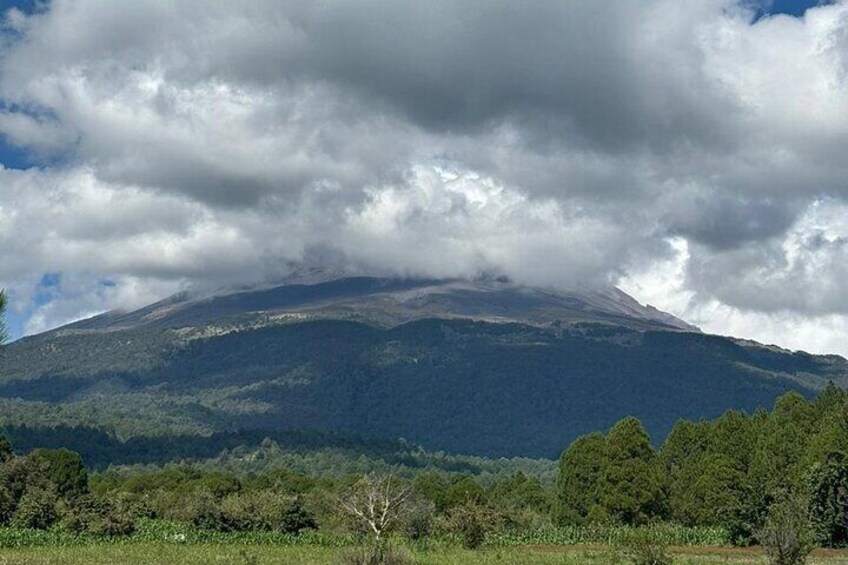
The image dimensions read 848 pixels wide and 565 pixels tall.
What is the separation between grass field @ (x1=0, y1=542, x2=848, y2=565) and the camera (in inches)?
2351

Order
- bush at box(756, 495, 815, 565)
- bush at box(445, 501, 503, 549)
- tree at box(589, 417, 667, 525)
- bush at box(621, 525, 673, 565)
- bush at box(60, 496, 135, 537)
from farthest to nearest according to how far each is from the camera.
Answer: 1. tree at box(589, 417, 667, 525)
2. bush at box(60, 496, 135, 537)
3. bush at box(445, 501, 503, 549)
4. bush at box(621, 525, 673, 565)
5. bush at box(756, 495, 815, 565)

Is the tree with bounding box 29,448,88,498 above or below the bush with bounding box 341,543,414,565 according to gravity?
below

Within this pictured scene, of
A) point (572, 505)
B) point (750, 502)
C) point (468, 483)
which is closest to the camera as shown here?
point (750, 502)

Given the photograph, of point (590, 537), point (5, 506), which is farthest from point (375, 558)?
point (5, 506)

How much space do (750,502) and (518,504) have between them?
2963 inches

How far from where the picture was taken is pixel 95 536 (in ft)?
268

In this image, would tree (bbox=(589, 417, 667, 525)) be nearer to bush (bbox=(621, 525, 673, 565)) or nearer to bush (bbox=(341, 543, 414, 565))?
bush (bbox=(621, 525, 673, 565))

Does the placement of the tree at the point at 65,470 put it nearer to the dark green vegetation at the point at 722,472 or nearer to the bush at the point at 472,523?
the dark green vegetation at the point at 722,472

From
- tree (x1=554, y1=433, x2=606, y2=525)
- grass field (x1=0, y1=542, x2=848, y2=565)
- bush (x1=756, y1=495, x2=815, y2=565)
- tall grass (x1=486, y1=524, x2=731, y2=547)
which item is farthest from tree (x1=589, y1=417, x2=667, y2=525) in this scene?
bush (x1=756, y1=495, x2=815, y2=565)

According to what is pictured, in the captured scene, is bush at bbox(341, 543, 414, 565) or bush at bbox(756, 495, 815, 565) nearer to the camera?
bush at bbox(341, 543, 414, 565)

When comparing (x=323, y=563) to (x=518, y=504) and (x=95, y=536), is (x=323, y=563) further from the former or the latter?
(x=518, y=504)

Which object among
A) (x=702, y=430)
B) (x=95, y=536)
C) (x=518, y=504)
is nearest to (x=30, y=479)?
(x=95, y=536)

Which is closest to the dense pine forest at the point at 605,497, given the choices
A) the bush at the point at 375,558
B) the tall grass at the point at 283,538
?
the tall grass at the point at 283,538

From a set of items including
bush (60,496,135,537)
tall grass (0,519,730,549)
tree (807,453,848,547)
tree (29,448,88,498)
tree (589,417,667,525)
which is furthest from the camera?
tree (29,448,88,498)
